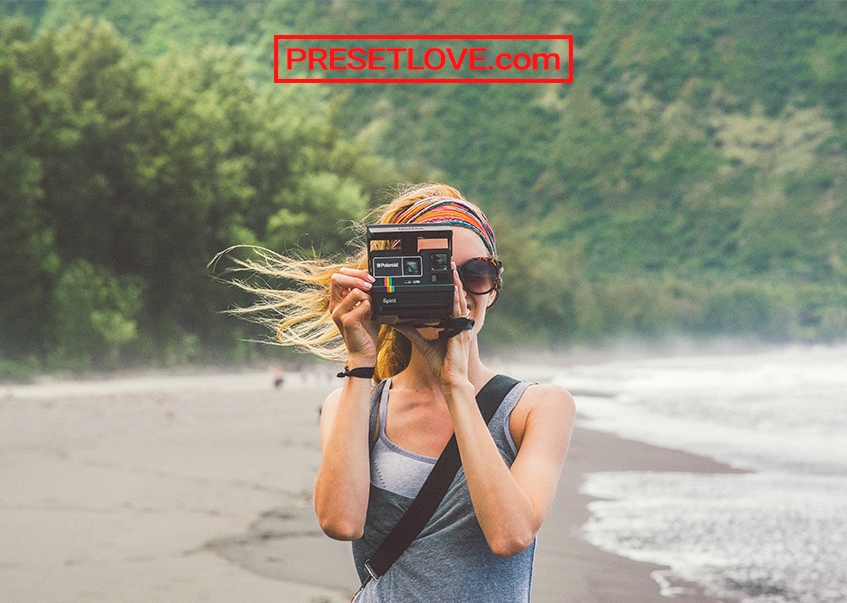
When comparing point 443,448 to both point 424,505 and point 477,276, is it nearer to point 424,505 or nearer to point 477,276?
point 424,505

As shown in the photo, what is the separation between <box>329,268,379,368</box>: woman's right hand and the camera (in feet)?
5.30

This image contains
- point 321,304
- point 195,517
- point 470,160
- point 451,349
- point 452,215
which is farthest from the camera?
point 470,160

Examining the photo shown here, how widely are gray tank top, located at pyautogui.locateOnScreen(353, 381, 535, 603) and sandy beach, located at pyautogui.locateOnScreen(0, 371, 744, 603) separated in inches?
180

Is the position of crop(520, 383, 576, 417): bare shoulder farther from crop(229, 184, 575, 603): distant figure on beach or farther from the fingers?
the fingers

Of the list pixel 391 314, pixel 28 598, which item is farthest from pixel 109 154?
pixel 391 314

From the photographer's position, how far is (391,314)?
158cm

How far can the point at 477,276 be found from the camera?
167cm

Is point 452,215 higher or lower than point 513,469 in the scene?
higher

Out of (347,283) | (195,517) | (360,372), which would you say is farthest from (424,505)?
(195,517)

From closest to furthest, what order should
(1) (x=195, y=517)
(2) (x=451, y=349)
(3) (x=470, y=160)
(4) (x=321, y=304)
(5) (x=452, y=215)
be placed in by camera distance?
(2) (x=451, y=349) < (5) (x=452, y=215) < (4) (x=321, y=304) < (1) (x=195, y=517) < (3) (x=470, y=160)

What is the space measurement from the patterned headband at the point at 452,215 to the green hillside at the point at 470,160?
1.95 metres

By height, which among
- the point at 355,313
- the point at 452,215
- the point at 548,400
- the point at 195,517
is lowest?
the point at 195,517

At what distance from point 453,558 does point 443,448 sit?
0.17 metres

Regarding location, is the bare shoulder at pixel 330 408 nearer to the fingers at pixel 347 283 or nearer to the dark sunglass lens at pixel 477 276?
the fingers at pixel 347 283
